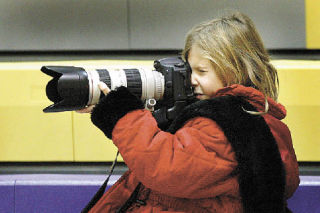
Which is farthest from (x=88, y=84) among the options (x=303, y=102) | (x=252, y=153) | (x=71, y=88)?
(x=303, y=102)

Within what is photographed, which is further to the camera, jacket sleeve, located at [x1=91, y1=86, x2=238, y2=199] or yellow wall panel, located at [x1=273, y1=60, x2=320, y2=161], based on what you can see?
yellow wall panel, located at [x1=273, y1=60, x2=320, y2=161]

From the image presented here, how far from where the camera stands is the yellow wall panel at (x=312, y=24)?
5.25 feet

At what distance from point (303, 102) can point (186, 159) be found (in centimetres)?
73

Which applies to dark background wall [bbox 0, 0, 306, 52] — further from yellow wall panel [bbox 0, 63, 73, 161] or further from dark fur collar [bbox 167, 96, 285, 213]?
dark fur collar [bbox 167, 96, 285, 213]

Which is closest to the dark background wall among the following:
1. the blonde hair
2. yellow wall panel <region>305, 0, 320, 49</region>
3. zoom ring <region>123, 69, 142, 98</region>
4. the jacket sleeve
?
yellow wall panel <region>305, 0, 320, 49</region>

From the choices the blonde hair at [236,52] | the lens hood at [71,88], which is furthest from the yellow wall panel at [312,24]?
the lens hood at [71,88]

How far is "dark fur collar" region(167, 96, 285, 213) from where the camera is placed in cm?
97

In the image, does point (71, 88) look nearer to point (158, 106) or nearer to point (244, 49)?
point (158, 106)

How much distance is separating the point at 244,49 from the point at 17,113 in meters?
0.87

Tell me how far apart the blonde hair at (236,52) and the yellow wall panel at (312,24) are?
0.53m

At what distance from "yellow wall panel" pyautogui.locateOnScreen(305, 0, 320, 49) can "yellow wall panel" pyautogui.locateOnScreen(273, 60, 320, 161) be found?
80 millimetres

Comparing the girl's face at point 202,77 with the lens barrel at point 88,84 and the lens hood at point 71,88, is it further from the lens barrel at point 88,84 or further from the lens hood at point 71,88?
the lens hood at point 71,88

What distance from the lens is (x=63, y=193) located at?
5.13 feet

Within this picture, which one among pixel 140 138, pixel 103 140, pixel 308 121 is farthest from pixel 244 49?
pixel 103 140
